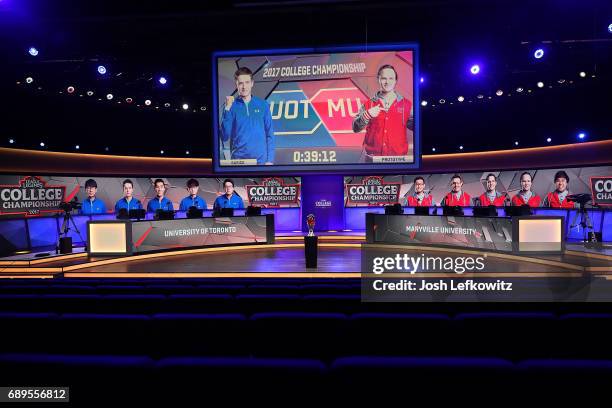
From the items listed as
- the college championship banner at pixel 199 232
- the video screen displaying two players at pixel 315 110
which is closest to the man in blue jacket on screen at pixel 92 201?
the college championship banner at pixel 199 232

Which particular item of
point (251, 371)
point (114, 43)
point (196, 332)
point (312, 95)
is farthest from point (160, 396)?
point (114, 43)

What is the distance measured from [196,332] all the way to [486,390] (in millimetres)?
1591

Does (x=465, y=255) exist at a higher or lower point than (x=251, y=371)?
lower

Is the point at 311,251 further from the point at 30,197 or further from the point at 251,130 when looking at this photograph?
the point at 30,197

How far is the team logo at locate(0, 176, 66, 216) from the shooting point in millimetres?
10422

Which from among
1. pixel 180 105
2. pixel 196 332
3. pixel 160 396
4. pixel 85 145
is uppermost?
pixel 180 105

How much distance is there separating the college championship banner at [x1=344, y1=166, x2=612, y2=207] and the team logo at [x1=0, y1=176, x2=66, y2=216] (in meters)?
9.73

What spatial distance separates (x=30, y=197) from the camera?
1099 cm

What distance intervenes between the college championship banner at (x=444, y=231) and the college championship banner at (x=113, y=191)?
4797mm

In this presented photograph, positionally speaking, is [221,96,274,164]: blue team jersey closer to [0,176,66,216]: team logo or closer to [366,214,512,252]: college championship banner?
[366,214,512,252]: college championship banner

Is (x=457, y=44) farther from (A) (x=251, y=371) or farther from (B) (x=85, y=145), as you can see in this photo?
(B) (x=85, y=145)

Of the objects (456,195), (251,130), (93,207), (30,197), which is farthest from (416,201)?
(30,197)

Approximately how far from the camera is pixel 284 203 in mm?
14109

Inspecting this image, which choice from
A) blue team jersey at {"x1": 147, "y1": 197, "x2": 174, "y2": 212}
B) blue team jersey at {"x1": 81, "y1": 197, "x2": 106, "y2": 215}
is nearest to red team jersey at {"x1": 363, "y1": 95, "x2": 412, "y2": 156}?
blue team jersey at {"x1": 147, "y1": 197, "x2": 174, "y2": 212}
